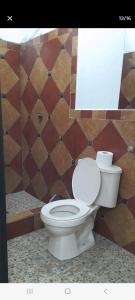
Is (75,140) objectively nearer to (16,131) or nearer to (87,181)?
(87,181)

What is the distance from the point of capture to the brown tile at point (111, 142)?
65.2 inches

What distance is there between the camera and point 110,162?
1.66 meters

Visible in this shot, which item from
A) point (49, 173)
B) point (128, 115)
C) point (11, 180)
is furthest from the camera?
point (11, 180)

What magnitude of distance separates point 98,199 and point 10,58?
1890 millimetres

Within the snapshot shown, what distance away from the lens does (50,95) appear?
2229 millimetres

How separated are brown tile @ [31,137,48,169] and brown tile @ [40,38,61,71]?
826mm

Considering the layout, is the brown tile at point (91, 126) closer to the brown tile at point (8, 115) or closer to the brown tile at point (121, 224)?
the brown tile at point (121, 224)

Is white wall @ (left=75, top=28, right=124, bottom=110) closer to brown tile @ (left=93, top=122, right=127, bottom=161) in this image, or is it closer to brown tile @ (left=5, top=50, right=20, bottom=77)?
brown tile @ (left=93, top=122, right=127, bottom=161)

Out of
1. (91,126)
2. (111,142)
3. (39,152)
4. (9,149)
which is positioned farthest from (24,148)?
(111,142)

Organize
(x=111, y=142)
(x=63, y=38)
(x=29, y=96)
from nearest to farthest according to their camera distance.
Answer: (x=111, y=142)
(x=63, y=38)
(x=29, y=96)

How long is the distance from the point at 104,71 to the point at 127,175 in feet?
3.03
